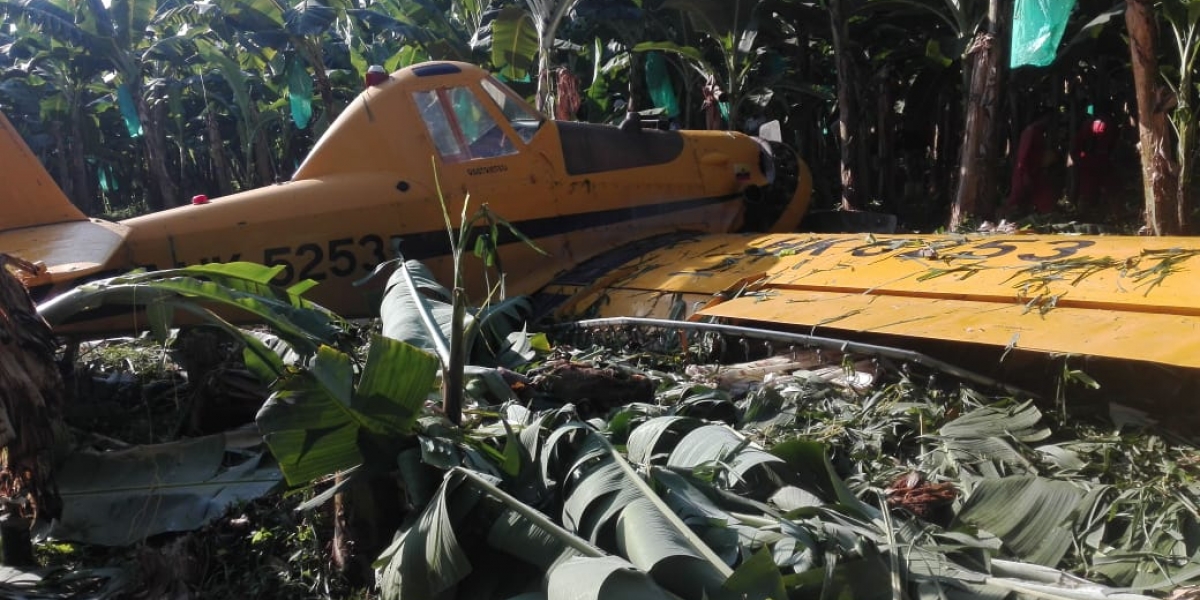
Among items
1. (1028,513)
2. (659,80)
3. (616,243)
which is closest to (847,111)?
(659,80)

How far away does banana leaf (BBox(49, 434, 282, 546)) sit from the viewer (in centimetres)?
298

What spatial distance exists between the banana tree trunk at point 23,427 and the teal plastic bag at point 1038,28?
26.8ft

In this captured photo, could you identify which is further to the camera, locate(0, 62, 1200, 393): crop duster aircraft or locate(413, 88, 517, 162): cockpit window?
locate(413, 88, 517, 162): cockpit window

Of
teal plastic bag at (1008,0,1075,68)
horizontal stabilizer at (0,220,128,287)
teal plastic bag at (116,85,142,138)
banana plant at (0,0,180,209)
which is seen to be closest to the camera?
horizontal stabilizer at (0,220,128,287)

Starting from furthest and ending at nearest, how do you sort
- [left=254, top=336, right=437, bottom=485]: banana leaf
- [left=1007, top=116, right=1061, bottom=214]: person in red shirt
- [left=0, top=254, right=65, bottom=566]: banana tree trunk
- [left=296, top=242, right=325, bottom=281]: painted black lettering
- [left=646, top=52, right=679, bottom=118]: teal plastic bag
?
[left=646, top=52, right=679, bottom=118]: teal plastic bag < [left=1007, top=116, right=1061, bottom=214]: person in red shirt < [left=296, top=242, right=325, bottom=281]: painted black lettering < [left=0, top=254, right=65, bottom=566]: banana tree trunk < [left=254, top=336, right=437, bottom=485]: banana leaf

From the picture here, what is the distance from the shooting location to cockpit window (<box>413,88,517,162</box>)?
607 cm

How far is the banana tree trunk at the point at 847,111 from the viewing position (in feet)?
40.1

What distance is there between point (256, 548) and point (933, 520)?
2269 millimetres

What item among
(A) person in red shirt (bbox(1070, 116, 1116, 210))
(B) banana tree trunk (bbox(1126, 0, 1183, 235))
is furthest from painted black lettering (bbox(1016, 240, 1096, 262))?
(A) person in red shirt (bbox(1070, 116, 1116, 210))

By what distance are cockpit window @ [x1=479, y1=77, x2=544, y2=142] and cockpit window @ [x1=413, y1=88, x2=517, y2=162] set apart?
162mm

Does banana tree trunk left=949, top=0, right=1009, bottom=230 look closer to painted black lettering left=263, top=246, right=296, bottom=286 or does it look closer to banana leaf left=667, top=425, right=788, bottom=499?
painted black lettering left=263, top=246, right=296, bottom=286

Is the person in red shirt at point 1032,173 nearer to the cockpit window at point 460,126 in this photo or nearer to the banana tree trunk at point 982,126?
the banana tree trunk at point 982,126

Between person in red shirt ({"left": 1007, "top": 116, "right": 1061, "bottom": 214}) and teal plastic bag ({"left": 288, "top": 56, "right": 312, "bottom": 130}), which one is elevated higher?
teal plastic bag ({"left": 288, "top": 56, "right": 312, "bottom": 130})

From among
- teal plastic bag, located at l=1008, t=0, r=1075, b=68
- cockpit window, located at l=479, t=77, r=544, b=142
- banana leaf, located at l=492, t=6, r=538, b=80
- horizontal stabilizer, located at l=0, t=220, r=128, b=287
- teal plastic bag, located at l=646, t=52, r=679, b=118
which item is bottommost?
horizontal stabilizer, located at l=0, t=220, r=128, b=287
